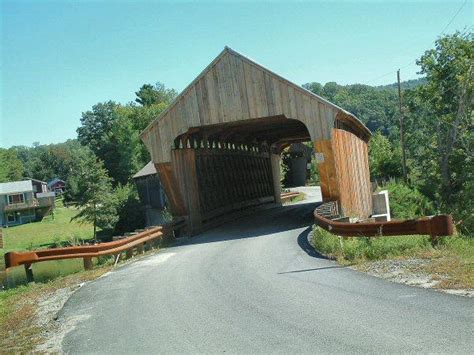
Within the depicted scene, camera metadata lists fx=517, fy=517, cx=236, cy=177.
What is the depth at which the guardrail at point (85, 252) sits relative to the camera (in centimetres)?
1098

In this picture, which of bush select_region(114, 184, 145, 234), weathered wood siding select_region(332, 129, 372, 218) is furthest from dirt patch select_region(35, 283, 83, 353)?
bush select_region(114, 184, 145, 234)

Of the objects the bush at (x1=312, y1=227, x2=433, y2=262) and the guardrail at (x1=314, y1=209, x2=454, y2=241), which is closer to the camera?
the guardrail at (x1=314, y1=209, x2=454, y2=241)

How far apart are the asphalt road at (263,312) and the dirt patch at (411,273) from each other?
240 millimetres

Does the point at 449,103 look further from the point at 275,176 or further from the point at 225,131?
the point at 225,131

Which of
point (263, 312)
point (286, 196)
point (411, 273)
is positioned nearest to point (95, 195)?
point (286, 196)

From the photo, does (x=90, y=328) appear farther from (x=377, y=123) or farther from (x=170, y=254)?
(x=377, y=123)

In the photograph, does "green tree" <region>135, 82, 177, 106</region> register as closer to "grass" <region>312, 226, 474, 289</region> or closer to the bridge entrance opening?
the bridge entrance opening

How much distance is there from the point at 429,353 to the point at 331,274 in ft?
13.2

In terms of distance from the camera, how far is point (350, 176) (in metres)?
18.7

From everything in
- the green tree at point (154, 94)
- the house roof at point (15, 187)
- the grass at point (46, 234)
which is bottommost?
the grass at point (46, 234)

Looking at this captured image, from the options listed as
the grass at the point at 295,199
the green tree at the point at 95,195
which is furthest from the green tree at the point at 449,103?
the green tree at the point at 95,195

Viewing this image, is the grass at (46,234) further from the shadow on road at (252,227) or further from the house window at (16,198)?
the shadow on road at (252,227)

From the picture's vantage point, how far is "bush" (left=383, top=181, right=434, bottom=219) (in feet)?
104

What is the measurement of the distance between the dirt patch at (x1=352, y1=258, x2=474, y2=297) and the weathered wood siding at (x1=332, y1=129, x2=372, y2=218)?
24.7ft
